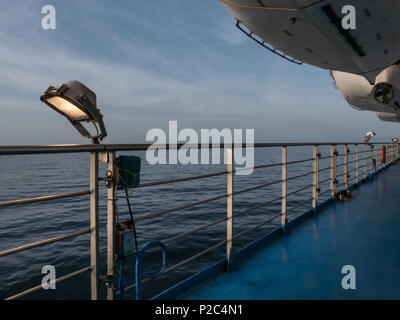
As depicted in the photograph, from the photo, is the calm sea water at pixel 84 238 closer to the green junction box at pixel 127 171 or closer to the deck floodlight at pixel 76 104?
the green junction box at pixel 127 171

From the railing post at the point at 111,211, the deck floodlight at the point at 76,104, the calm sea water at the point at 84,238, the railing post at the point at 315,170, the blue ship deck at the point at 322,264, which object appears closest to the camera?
the deck floodlight at the point at 76,104

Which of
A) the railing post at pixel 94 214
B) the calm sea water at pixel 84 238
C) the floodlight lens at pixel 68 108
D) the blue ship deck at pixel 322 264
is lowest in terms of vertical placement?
the calm sea water at pixel 84 238

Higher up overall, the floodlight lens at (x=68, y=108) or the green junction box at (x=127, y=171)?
the floodlight lens at (x=68, y=108)

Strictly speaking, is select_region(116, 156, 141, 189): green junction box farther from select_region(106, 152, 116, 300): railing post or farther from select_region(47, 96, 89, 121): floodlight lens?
select_region(47, 96, 89, 121): floodlight lens

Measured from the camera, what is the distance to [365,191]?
5.93m

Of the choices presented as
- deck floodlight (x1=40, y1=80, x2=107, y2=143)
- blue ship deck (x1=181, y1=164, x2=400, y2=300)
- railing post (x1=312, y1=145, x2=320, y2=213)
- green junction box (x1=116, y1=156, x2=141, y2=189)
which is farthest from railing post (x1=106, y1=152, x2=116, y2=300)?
railing post (x1=312, y1=145, x2=320, y2=213)

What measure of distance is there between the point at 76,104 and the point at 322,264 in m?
2.28

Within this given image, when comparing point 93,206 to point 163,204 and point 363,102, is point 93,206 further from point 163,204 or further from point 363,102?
point 363,102

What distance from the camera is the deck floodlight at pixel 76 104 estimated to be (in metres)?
1.37

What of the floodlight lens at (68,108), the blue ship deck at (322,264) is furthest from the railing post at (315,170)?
the floodlight lens at (68,108)

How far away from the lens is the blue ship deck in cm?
192

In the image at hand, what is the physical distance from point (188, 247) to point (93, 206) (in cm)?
499

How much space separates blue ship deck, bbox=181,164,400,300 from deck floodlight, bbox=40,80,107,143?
132 centimetres
